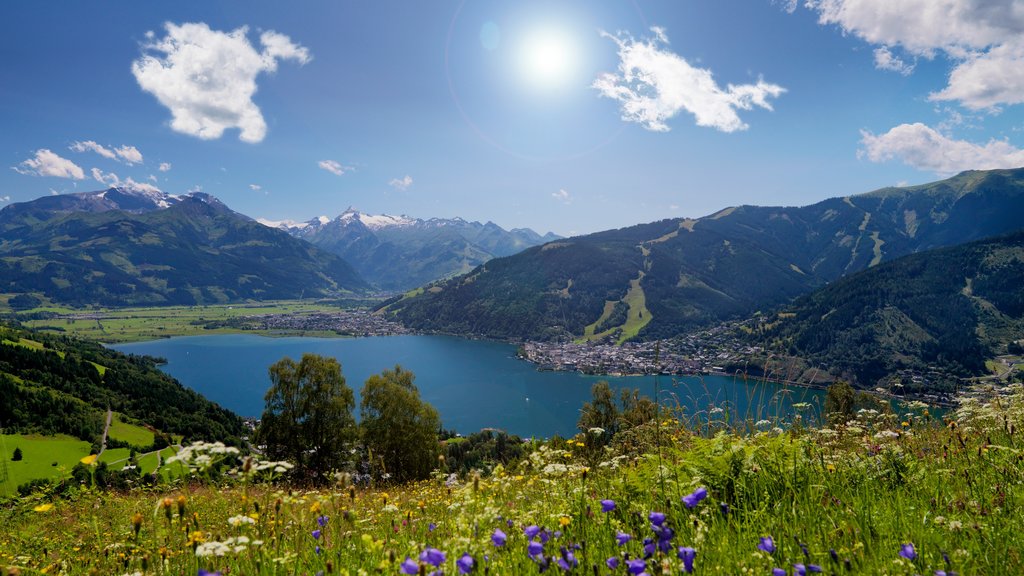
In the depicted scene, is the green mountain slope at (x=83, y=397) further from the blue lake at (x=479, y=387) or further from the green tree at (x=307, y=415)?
the green tree at (x=307, y=415)

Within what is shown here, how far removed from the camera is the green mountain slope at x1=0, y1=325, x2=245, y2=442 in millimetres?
67500

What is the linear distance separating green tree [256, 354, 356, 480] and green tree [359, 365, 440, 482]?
5.95 ft

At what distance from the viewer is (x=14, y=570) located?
2096mm

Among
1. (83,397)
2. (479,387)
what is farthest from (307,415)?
(479,387)

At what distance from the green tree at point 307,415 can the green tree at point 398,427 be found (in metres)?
1.81

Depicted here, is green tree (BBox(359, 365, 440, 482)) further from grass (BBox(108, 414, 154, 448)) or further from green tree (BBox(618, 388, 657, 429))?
grass (BBox(108, 414, 154, 448))

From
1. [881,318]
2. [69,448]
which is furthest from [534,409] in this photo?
[881,318]

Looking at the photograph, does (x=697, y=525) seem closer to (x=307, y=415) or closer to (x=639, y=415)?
(x=639, y=415)

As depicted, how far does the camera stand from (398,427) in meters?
30.2

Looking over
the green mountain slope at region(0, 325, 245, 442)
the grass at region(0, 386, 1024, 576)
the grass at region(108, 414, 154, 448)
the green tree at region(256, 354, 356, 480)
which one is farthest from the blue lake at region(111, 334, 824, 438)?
the grass at region(0, 386, 1024, 576)

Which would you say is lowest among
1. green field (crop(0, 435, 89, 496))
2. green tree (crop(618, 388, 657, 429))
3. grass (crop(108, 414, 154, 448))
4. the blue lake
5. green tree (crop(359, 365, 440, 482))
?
the blue lake

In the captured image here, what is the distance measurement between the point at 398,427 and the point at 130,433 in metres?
68.2

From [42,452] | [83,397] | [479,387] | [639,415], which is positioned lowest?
[479,387]

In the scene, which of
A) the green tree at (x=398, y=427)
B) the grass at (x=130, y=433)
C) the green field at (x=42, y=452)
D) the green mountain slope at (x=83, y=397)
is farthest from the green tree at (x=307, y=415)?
the grass at (x=130, y=433)
